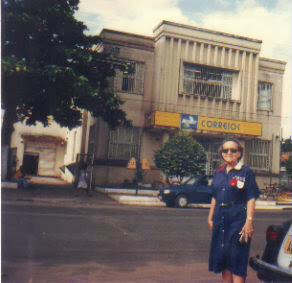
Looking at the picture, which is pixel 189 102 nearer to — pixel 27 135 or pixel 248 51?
pixel 248 51

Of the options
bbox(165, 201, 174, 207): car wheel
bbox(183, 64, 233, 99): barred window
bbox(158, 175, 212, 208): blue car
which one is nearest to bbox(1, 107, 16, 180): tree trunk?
bbox(183, 64, 233, 99): barred window

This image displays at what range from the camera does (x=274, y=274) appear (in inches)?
134

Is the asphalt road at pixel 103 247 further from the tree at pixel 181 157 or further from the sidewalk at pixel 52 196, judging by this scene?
the tree at pixel 181 157

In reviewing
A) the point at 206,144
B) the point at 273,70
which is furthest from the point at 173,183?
the point at 273,70

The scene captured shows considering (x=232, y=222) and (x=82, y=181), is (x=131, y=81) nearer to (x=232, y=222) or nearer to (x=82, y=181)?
(x=82, y=181)

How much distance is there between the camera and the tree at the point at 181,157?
41.1 ft

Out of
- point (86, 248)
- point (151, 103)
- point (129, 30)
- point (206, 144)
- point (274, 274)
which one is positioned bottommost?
point (86, 248)

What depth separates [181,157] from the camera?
13.5 metres

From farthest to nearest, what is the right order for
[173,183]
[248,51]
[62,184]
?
1. [62,184]
2. [173,183]
3. [248,51]

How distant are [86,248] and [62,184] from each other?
9628 millimetres

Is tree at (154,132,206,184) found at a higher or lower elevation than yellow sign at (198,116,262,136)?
lower

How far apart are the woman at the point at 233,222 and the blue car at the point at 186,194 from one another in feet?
31.7

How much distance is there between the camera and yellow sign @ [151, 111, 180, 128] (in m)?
11.2

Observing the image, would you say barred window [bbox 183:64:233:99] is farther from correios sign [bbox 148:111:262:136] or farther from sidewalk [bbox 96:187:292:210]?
sidewalk [bbox 96:187:292:210]
